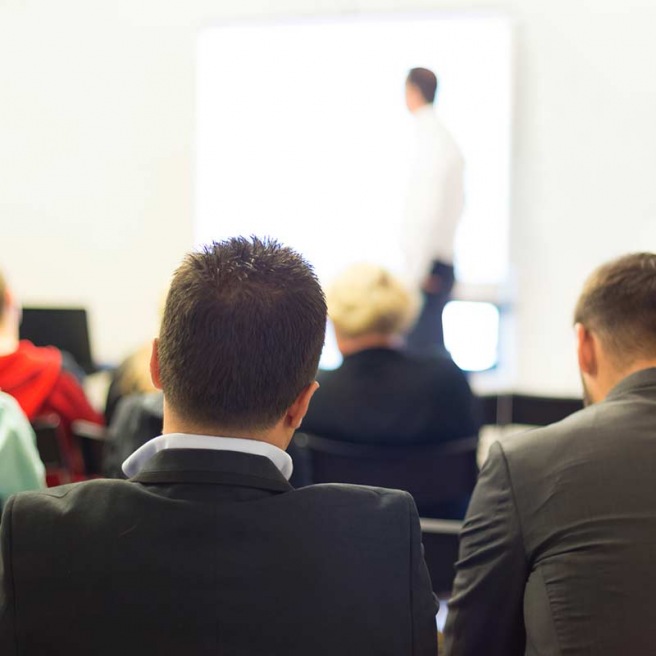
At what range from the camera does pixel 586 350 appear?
1.62 metres

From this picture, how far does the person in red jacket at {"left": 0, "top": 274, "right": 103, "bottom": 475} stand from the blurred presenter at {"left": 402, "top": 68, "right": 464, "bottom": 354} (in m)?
1.95

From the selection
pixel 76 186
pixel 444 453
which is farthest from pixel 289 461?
pixel 76 186

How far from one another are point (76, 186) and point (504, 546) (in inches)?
170

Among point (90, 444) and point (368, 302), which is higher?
point (368, 302)

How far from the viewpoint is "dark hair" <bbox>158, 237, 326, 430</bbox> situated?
1.07 meters

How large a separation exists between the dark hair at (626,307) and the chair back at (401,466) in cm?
98

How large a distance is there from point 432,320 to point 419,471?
2121 mm

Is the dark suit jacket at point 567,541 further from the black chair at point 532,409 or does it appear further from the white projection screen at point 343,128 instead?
the white projection screen at point 343,128

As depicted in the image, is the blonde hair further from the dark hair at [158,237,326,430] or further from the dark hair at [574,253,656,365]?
the dark hair at [158,237,326,430]

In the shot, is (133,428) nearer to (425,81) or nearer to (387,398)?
(387,398)

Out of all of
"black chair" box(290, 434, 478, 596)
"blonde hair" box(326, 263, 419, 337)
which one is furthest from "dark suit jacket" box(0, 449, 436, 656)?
"blonde hair" box(326, 263, 419, 337)

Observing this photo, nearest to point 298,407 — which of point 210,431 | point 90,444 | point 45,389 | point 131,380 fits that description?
point 210,431

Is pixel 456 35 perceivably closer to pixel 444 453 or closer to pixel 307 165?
pixel 307 165

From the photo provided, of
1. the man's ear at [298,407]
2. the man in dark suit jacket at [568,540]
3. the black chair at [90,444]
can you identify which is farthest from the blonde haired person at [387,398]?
the man's ear at [298,407]
